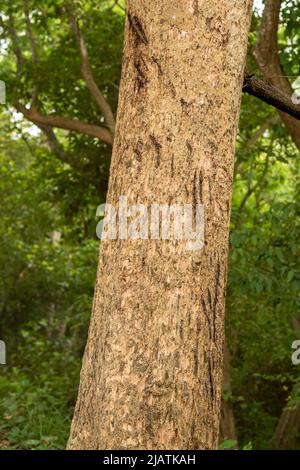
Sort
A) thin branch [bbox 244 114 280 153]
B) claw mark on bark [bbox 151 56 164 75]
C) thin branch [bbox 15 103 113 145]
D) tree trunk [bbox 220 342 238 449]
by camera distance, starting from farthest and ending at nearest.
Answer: tree trunk [bbox 220 342 238 449] < thin branch [bbox 244 114 280 153] < thin branch [bbox 15 103 113 145] < claw mark on bark [bbox 151 56 164 75]

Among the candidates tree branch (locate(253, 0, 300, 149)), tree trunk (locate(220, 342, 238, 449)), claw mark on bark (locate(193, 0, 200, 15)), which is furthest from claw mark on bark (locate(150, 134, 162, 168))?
tree trunk (locate(220, 342, 238, 449))

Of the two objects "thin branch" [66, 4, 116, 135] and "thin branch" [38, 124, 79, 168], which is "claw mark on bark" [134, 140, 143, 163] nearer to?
"thin branch" [66, 4, 116, 135]

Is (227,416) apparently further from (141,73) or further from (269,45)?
(141,73)

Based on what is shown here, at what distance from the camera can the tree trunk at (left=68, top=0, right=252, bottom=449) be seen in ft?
10.8

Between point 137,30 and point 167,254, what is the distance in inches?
37.4

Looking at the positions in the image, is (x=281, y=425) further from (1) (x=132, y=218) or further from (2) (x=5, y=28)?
(1) (x=132, y=218)

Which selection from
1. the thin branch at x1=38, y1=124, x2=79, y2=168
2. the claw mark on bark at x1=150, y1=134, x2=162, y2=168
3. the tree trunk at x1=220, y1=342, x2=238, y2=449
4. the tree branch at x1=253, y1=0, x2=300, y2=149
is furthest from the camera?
the thin branch at x1=38, y1=124, x2=79, y2=168

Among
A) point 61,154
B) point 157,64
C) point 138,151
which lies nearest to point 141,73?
point 157,64

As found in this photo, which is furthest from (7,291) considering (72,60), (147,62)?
(147,62)

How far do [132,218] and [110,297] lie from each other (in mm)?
314

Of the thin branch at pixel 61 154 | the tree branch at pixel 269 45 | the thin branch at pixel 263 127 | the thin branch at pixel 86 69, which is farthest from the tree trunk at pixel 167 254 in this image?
the thin branch at pixel 61 154

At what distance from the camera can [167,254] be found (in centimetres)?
337

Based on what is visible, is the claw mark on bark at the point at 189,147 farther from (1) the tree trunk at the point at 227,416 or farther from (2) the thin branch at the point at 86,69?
(1) the tree trunk at the point at 227,416

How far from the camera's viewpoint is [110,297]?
344cm
